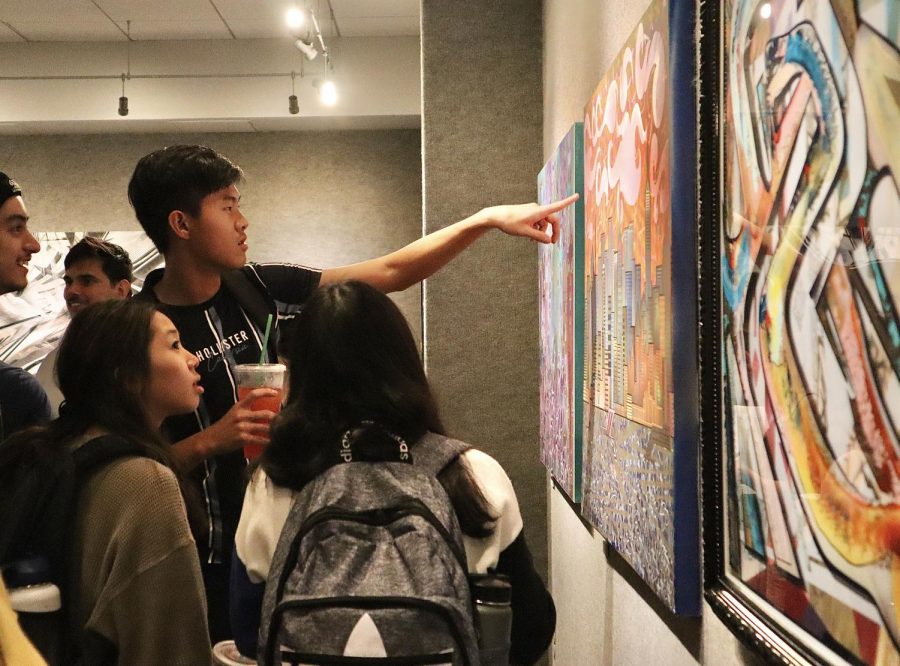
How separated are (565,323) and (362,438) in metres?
1.12

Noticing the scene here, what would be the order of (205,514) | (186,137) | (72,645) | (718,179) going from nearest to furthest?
(718,179) → (72,645) → (205,514) → (186,137)

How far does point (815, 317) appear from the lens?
84cm

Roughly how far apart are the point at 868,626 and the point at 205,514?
58.6 inches

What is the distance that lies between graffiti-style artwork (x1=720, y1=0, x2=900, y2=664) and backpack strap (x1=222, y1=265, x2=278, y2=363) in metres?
1.29

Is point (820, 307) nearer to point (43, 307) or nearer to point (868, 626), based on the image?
point (868, 626)

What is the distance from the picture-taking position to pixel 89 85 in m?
6.06

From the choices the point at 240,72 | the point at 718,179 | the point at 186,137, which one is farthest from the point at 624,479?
the point at 186,137

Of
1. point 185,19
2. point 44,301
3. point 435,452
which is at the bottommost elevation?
point 435,452

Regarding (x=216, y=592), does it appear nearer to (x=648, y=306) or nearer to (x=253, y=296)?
(x=253, y=296)

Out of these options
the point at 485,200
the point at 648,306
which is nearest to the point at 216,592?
the point at 648,306

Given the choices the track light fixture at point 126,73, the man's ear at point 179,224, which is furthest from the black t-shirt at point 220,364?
the track light fixture at point 126,73

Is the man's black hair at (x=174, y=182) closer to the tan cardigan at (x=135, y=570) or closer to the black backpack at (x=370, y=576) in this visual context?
the tan cardigan at (x=135, y=570)

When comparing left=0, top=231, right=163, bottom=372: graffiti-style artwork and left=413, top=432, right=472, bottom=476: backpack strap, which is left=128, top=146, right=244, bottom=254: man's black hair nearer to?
left=413, top=432, right=472, bottom=476: backpack strap

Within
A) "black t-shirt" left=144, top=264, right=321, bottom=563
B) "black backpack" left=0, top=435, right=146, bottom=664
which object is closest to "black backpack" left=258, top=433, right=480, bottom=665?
"black backpack" left=0, top=435, right=146, bottom=664
